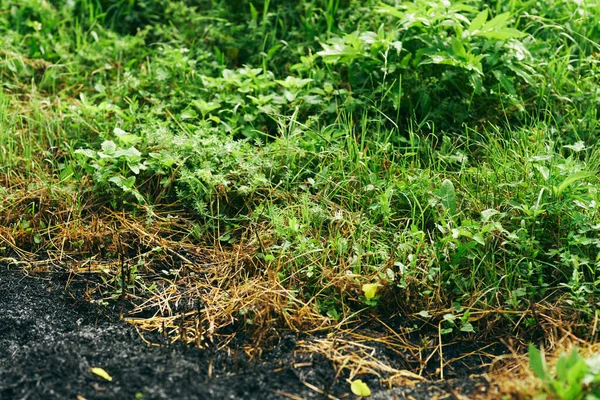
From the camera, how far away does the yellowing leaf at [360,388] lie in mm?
2479

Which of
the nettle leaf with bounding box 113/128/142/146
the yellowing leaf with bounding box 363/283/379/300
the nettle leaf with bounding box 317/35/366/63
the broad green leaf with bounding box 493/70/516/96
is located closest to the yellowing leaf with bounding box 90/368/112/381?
the yellowing leaf with bounding box 363/283/379/300

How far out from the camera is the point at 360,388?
8.18 feet

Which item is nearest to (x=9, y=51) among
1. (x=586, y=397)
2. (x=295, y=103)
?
(x=295, y=103)

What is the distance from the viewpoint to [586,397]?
214 cm

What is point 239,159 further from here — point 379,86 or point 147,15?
point 147,15

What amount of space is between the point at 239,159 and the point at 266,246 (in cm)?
52

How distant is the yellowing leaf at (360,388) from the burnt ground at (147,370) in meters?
0.02

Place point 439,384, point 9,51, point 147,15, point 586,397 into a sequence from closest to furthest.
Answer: point 586,397, point 439,384, point 9,51, point 147,15

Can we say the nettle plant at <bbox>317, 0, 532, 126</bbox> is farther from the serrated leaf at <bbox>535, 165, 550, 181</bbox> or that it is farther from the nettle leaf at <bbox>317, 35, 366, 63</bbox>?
the serrated leaf at <bbox>535, 165, 550, 181</bbox>

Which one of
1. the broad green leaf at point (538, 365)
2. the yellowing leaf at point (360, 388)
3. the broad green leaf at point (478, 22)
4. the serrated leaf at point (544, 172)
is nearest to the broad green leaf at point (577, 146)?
the serrated leaf at point (544, 172)

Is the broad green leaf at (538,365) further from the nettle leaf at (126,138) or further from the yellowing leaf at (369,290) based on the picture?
the nettle leaf at (126,138)

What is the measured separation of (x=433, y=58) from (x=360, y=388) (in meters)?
1.89

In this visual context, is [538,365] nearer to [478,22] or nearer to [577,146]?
[577,146]

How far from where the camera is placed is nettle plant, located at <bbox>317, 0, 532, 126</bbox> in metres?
3.75
